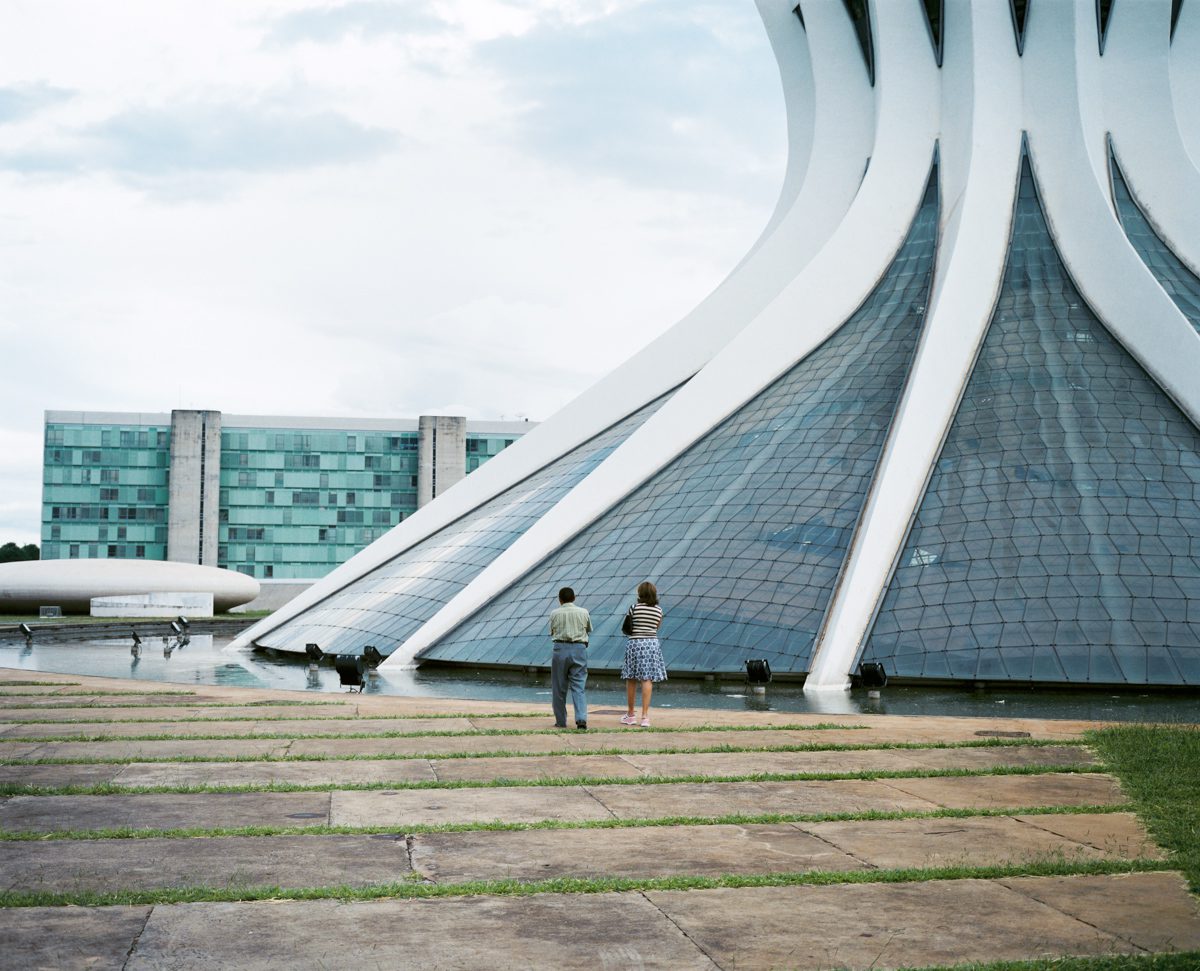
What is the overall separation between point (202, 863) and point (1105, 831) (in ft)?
16.4

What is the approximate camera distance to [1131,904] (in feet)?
17.6

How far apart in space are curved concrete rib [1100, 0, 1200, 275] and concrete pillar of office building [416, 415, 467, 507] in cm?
5302

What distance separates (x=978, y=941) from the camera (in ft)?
15.9

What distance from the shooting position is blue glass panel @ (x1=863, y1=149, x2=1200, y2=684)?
54.8 feet

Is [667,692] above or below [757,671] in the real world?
below

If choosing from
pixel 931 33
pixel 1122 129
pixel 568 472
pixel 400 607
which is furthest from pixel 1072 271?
pixel 400 607

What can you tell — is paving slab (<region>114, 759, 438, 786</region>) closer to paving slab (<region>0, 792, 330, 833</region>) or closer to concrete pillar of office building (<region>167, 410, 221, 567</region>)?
paving slab (<region>0, 792, 330, 833</region>)

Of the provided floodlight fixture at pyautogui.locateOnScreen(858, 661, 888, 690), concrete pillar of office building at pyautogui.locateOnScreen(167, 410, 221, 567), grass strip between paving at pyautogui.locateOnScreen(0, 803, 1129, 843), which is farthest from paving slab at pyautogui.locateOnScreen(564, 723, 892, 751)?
concrete pillar of office building at pyautogui.locateOnScreen(167, 410, 221, 567)

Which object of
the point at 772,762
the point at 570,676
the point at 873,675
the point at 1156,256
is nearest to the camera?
the point at 772,762

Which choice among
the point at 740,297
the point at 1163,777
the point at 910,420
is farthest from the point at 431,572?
the point at 1163,777

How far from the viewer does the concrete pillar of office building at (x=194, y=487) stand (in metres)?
73.0

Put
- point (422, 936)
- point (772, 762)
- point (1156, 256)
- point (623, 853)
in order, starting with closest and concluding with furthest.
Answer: point (422, 936)
point (623, 853)
point (772, 762)
point (1156, 256)

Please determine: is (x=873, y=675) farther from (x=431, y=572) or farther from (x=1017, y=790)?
(x=431, y=572)

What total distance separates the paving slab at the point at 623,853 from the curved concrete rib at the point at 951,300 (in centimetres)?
956
